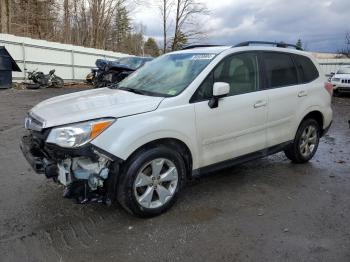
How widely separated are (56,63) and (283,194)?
1750 cm

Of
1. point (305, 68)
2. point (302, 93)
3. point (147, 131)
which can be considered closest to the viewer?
point (147, 131)

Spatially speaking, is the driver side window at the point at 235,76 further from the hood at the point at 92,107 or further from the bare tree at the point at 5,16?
the bare tree at the point at 5,16

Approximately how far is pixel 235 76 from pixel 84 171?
222cm

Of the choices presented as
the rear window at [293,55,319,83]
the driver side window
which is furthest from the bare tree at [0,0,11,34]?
the driver side window

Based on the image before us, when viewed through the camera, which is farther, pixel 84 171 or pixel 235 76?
pixel 235 76

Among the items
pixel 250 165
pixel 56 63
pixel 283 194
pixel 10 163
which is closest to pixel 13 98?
pixel 56 63

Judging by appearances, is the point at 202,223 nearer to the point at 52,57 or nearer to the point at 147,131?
the point at 147,131

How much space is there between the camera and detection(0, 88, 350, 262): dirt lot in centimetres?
314

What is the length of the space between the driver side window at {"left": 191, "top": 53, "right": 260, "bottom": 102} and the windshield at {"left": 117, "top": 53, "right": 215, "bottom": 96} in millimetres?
161

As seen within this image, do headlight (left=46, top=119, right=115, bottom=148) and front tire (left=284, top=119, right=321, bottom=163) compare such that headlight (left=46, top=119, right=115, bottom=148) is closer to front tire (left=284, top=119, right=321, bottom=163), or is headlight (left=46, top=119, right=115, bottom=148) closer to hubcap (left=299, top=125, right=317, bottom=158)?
front tire (left=284, top=119, right=321, bottom=163)

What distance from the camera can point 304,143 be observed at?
565 centimetres

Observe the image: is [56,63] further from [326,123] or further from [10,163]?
[326,123]

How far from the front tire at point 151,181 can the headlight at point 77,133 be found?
446 mm

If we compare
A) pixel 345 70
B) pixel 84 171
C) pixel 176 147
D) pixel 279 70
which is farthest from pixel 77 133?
pixel 345 70
